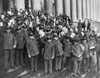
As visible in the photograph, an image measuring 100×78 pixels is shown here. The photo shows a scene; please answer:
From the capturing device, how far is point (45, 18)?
10.3m

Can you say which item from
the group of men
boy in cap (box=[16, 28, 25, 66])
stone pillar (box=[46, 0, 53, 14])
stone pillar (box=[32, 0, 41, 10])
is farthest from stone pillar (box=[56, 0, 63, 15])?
boy in cap (box=[16, 28, 25, 66])

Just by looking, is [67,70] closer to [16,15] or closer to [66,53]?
[66,53]

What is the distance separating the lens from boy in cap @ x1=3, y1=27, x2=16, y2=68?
7.45 metres

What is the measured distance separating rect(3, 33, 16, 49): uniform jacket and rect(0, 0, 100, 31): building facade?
6557 millimetres

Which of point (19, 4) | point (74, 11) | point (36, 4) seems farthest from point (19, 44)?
point (74, 11)

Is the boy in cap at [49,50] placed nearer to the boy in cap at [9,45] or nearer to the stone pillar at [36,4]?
the boy in cap at [9,45]

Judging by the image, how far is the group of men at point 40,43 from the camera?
7.70 meters

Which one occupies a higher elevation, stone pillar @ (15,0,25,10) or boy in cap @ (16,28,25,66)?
stone pillar @ (15,0,25,10)

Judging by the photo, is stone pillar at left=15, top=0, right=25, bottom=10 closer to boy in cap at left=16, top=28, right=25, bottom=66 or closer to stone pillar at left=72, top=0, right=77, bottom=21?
boy in cap at left=16, top=28, right=25, bottom=66

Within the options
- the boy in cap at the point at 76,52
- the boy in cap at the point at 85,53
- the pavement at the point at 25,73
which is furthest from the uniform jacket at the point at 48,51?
the boy in cap at the point at 85,53

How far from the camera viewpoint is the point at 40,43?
8.63 metres

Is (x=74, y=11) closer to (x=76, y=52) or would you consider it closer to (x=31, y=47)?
(x=76, y=52)

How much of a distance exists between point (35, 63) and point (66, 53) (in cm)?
176

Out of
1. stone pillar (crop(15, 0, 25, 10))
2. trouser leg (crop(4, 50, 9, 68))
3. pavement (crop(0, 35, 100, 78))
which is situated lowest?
pavement (crop(0, 35, 100, 78))
